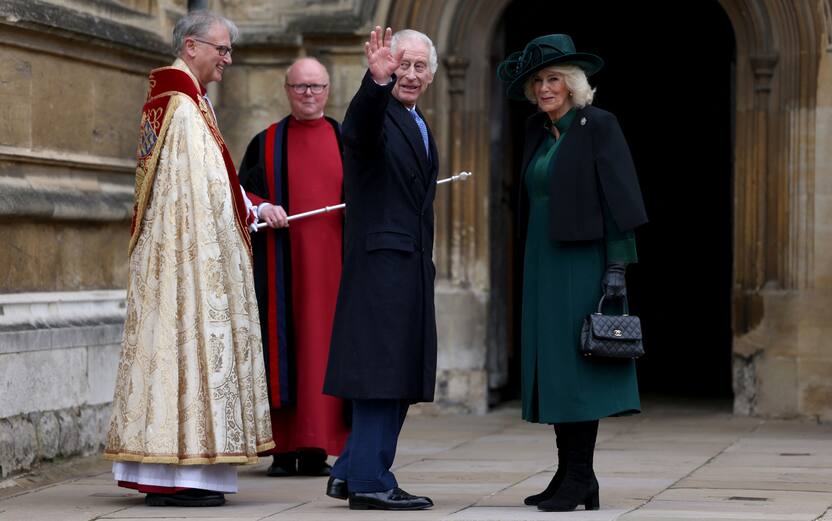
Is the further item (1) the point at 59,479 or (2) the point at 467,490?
(1) the point at 59,479

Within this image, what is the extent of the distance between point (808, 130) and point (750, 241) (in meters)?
0.73

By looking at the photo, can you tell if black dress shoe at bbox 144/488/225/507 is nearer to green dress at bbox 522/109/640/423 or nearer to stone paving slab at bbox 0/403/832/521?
stone paving slab at bbox 0/403/832/521

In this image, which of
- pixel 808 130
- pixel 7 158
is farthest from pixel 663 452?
pixel 7 158

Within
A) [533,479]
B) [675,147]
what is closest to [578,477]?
[533,479]

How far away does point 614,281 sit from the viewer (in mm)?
6332

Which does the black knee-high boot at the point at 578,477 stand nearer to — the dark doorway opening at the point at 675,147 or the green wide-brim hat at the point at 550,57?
the green wide-brim hat at the point at 550,57

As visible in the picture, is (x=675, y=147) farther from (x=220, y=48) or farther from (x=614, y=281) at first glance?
(x=614, y=281)

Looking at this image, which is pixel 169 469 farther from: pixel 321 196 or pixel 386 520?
pixel 321 196

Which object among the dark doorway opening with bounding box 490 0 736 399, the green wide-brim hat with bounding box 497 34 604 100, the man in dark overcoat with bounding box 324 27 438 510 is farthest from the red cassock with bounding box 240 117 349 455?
the dark doorway opening with bounding box 490 0 736 399

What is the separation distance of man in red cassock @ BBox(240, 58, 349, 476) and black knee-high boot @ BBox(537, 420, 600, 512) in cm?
170

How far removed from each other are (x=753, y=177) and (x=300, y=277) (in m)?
3.64

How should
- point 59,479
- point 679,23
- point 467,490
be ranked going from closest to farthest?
point 467,490 < point 59,479 < point 679,23

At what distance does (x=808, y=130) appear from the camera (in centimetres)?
1050

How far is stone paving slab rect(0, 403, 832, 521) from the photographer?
6.46 meters
